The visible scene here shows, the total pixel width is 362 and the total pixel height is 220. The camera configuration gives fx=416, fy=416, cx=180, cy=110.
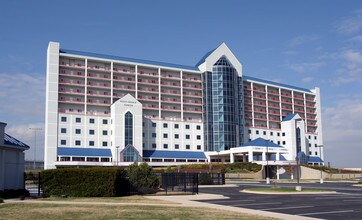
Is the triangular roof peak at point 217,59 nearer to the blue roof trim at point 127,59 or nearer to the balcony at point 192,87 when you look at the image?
the blue roof trim at point 127,59

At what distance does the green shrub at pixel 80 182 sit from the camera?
3350 centimetres

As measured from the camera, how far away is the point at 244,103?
126m

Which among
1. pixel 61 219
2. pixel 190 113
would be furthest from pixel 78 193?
pixel 190 113

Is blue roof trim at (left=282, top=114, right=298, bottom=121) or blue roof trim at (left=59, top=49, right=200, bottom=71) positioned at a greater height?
blue roof trim at (left=59, top=49, right=200, bottom=71)

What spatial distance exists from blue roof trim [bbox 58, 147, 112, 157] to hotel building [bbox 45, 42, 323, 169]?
0.23 m

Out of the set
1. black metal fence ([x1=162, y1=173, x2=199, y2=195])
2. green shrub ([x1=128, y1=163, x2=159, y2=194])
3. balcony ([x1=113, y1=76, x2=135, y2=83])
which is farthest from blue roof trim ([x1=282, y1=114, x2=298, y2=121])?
green shrub ([x1=128, y1=163, x2=159, y2=194])

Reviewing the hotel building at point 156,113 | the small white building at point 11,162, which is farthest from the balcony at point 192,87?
the small white building at point 11,162

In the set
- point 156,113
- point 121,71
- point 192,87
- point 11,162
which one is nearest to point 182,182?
point 11,162

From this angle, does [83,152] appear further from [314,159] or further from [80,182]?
[314,159]

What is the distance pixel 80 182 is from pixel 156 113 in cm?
8147

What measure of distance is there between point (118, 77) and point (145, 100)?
9.60 m

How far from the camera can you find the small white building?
33.3 m

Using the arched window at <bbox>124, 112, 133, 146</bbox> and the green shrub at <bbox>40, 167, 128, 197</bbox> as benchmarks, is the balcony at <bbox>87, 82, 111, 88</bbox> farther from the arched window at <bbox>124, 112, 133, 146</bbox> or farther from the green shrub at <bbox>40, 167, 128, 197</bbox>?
the green shrub at <bbox>40, 167, 128, 197</bbox>

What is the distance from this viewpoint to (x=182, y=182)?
3994 centimetres
